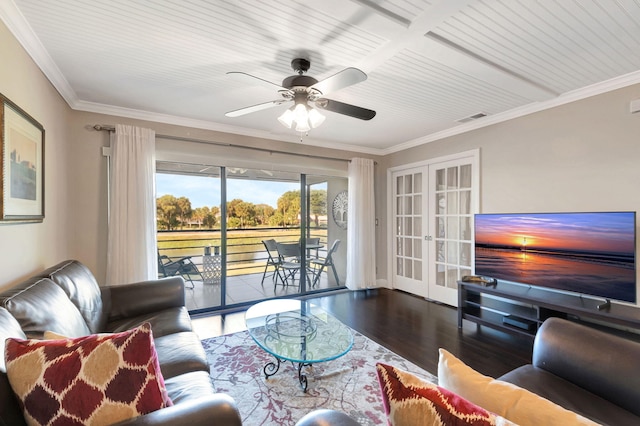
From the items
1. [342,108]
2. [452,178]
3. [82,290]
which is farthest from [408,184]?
[82,290]

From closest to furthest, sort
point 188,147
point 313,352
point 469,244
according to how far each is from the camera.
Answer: point 313,352, point 188,147, point 469,244

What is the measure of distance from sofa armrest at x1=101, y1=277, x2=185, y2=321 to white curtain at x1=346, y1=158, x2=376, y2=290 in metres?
2.72

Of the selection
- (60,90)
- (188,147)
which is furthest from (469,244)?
(60,90)

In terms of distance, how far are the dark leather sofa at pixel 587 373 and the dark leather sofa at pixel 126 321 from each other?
1.43 meters

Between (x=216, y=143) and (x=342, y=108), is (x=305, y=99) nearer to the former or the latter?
(x=342, y=108)

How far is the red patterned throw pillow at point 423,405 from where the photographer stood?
1.91 feet

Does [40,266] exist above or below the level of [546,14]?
below

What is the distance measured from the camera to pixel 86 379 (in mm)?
905

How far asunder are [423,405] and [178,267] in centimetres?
389

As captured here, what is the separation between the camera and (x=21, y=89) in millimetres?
1802

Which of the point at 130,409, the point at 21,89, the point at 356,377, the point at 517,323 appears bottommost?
the point at 356,377

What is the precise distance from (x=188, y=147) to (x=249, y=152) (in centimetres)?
76

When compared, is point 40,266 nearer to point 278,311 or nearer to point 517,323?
point 278,311

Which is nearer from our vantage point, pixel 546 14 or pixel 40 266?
pixel 546 14
